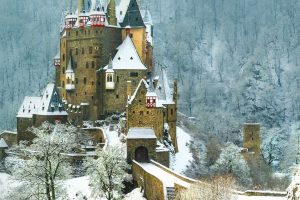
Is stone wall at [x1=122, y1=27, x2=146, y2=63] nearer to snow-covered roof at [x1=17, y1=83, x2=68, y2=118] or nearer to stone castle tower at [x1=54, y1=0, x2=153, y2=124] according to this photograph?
stone castle tower at [x1=54, y1=0, x2=153, y2=124]

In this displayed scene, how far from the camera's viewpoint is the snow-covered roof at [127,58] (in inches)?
3012

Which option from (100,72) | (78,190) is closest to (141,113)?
(100,72)

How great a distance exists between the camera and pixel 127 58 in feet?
253

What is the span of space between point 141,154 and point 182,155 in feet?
70.3

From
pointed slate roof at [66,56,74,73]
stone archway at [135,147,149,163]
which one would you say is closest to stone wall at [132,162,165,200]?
stone archway at [135,147,149,163]

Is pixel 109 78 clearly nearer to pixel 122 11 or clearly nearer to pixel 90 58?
pixel 90 58

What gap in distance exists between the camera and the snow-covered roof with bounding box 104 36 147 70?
76.5 m

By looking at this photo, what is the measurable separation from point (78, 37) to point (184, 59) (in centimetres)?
7896

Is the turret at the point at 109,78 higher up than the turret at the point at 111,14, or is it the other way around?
the turret at the point at 111,14

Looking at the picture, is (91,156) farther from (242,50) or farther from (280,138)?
(242,50)

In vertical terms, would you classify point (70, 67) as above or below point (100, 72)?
above

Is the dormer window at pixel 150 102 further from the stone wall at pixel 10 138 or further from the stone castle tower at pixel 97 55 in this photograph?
the stone wall at pixel 10 138

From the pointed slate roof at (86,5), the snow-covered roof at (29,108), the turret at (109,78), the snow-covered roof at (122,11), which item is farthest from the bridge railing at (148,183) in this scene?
the pointed slate roof at (86,5)

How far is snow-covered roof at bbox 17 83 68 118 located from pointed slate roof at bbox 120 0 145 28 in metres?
12.0
